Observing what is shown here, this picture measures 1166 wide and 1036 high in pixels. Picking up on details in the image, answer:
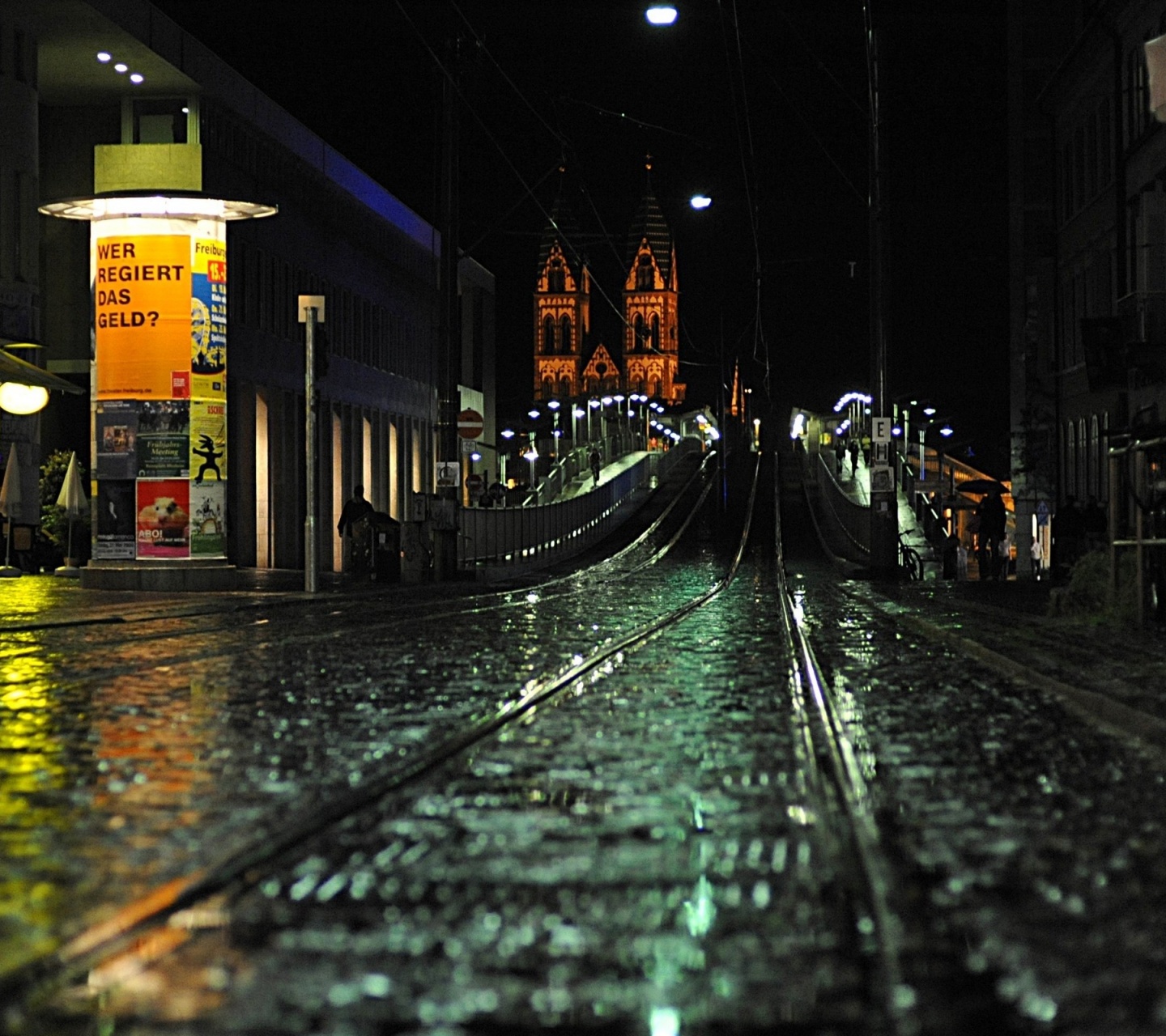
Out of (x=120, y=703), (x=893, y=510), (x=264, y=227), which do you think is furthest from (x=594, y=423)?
(x=120, y=703)

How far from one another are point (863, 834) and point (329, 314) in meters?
50.6

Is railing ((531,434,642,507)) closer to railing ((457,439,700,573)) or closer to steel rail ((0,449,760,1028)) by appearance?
railing ((457,439,700,573))

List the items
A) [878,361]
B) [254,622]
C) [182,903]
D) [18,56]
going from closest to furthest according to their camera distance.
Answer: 1. [182,903]
2. [254,622]
3. [878,361]
4. [18,56]

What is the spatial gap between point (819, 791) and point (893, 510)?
30.7 m

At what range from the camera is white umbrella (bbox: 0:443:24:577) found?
32844mm

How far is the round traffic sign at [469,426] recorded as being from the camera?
33500mm

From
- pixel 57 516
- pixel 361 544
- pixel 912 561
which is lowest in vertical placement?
pixel 912 561

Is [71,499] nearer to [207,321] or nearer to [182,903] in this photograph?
[207,321]

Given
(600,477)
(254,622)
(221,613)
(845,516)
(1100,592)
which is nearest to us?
(254,622)

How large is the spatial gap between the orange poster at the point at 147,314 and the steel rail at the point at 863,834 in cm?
1552

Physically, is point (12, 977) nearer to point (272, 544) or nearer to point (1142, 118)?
point (1142, 118)

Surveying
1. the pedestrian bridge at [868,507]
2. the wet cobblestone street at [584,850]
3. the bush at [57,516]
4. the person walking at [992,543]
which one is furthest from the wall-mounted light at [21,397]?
the person walking at [992,543]

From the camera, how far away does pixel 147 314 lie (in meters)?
27.9

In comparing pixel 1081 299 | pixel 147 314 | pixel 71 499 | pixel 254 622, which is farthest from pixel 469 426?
pixel 1081 299
